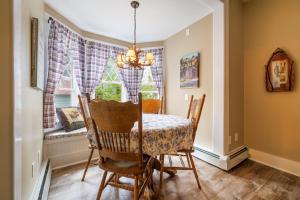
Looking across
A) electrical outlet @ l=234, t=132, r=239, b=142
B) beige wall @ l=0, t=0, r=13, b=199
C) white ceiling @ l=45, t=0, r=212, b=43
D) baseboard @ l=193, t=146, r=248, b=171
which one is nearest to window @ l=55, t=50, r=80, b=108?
white ceiling @ l=45, t=0, r=212, b=43

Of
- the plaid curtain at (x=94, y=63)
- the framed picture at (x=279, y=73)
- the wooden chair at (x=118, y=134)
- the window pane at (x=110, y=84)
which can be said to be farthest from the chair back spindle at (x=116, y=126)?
the window pane at (x=110, y=84)

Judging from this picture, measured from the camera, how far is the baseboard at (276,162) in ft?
6.83

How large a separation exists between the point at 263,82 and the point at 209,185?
1.74 metres

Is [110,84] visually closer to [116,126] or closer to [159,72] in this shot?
[159,72]

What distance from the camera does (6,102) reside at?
77 cm

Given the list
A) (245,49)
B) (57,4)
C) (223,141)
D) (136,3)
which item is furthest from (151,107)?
(57,4)

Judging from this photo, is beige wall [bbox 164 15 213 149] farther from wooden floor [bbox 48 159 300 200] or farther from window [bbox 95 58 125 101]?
window [bbox 95 58 125 101]

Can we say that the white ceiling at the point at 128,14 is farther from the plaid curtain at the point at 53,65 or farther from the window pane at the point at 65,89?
the window pane at the point at 65,89

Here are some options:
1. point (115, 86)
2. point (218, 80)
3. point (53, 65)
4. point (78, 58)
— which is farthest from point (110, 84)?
point (218, 80)

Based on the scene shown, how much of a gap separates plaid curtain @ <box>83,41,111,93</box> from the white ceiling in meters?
0.31

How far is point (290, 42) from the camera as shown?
212 centimetres

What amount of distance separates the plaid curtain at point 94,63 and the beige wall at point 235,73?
2421 millimetres

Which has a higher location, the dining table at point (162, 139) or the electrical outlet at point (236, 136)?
the dining table at point (162, 139)

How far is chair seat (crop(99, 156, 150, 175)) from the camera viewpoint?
1287mm
